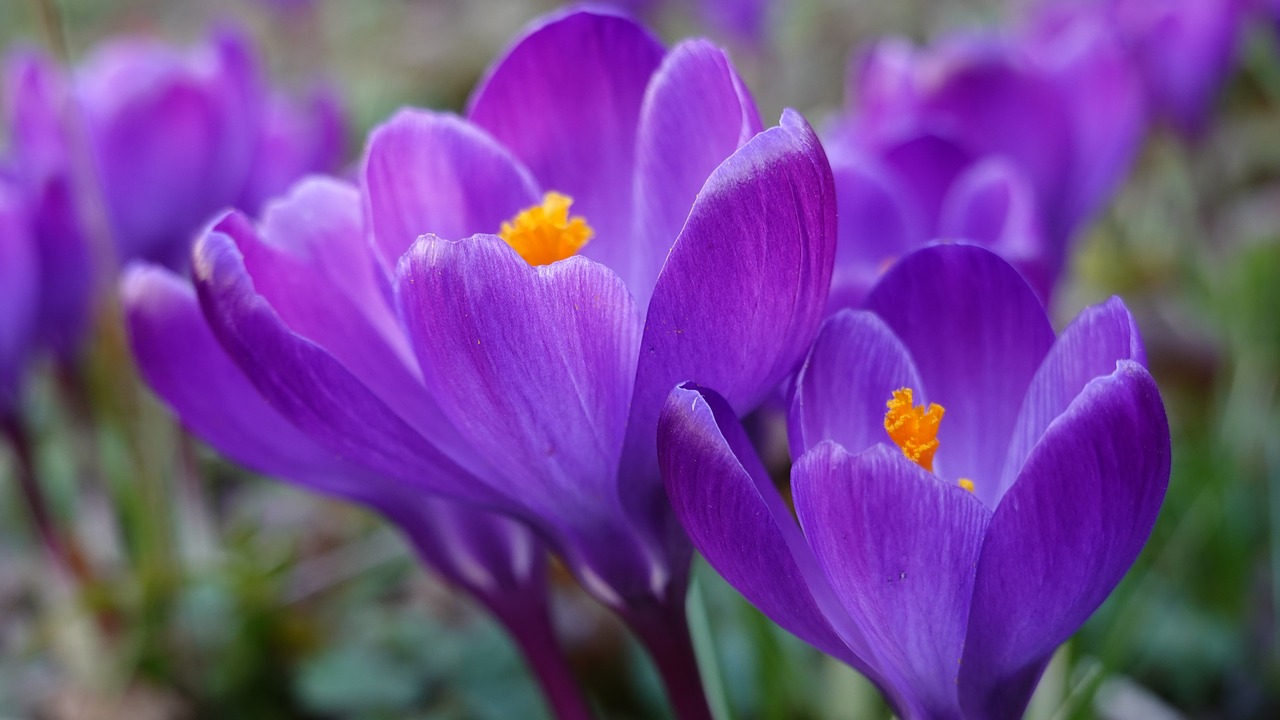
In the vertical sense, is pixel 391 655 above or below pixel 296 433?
below

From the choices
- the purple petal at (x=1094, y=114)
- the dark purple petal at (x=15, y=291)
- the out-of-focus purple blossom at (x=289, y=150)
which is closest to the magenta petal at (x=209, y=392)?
the dark purple petal at (x=15, y=291)

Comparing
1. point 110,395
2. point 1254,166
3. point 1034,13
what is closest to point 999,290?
point 1034,13

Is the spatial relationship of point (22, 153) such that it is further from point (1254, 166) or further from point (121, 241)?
point (1254, 166)

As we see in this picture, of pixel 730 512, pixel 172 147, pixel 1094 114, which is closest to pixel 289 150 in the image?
pixel 172 147

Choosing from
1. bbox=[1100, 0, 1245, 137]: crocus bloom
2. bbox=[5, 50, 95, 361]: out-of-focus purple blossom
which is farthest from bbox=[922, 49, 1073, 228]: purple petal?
bbox=[5, 50, 95, 361]: out-of-focus purple blossom

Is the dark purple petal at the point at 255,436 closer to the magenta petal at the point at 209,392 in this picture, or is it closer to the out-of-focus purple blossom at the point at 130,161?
the magenta petal at the point at 209,392

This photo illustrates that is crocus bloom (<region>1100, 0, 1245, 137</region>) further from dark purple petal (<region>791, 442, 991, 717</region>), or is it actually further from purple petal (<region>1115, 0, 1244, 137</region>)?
dark purple petal (<region>791, 442, 991, 717</region>)
